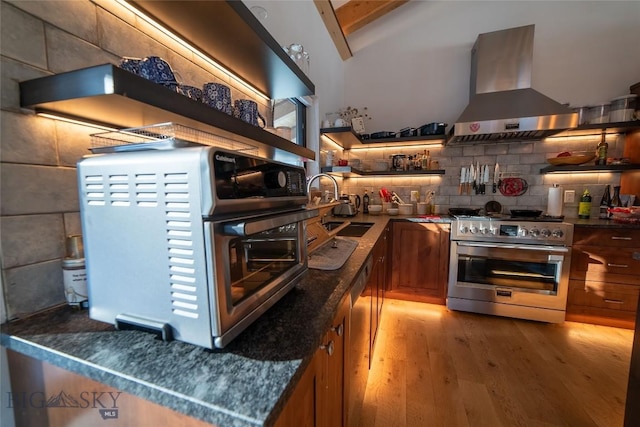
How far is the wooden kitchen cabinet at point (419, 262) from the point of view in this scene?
243cm

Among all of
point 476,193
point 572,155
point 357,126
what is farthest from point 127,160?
point 572,155

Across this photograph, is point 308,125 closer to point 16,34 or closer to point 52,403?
point 16,34

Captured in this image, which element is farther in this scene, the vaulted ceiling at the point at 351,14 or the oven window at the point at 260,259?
the vaulted ceiling at the point at 351,14

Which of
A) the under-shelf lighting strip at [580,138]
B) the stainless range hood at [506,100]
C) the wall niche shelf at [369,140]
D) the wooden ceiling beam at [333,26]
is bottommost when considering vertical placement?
the under-shelf lighting strip at [580,138]

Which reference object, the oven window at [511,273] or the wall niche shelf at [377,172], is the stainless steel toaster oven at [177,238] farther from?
the oven window at [511,273]

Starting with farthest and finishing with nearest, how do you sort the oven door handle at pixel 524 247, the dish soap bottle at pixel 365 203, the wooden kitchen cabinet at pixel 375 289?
the dish soap bottle at pixel 365 203, the oven door handle at pixel 524 247, the wooden kitchen cabinet at pixel 375 289

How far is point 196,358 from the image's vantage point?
0.48 meters

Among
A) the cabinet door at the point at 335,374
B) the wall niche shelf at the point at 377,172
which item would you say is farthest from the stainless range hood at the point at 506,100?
the cabinet door at the point at 335,374

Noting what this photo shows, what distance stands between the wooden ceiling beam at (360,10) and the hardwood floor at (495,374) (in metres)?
3.15

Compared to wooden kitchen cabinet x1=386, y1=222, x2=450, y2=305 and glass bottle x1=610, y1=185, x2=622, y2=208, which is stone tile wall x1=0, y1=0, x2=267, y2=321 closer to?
wooden kitchen cabinet x1=386, y1=222, x2=450, y2=305

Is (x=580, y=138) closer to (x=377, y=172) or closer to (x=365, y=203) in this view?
(x=377, y=172)

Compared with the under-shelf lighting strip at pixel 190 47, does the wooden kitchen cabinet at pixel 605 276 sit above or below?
below

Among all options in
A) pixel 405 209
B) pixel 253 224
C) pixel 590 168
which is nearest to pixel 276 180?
pixel 253 224

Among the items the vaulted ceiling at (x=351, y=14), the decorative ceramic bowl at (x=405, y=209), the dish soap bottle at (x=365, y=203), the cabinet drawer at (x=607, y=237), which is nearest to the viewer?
the cabinet drawer at (x=607, y=237)
